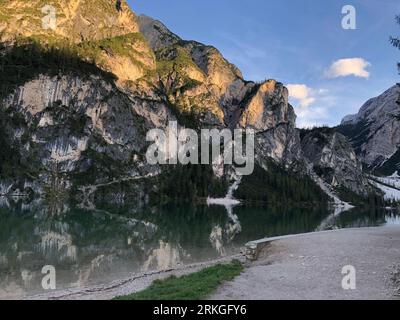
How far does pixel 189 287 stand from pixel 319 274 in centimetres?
870

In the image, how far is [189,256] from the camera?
45.8m

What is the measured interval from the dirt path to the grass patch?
2.27 feet

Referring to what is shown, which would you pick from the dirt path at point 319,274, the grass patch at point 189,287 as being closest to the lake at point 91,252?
the grass patch at point 189,287

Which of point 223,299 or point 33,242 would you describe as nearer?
point 223,299

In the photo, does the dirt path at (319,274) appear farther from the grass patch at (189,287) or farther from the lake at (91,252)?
the lake at (91,252)

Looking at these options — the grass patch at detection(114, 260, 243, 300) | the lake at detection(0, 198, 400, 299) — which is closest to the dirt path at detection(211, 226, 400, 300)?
the grass patch at detection(114, 260, 243, 300)

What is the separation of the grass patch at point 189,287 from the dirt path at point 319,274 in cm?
69

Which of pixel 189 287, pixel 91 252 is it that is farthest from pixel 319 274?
pixel 91 252

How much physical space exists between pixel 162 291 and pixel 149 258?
2320 cm

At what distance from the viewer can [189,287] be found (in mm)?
22203

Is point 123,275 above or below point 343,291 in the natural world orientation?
below

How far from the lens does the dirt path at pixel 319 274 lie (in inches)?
790
